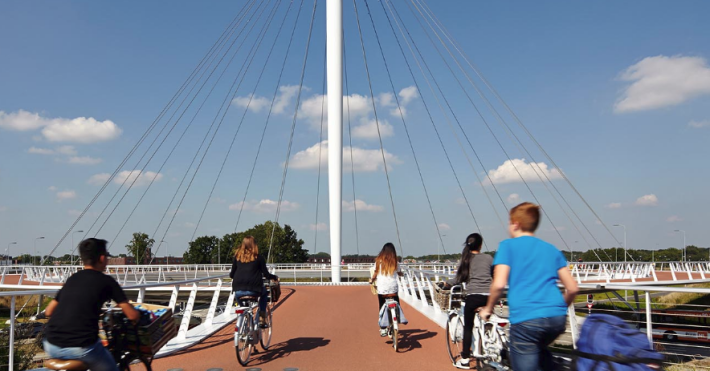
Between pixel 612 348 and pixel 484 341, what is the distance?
284 centimetres

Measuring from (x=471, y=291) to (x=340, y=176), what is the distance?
16.9 meters

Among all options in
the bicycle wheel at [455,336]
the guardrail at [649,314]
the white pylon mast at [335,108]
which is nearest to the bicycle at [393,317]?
the bicycle wheel at [455,336]

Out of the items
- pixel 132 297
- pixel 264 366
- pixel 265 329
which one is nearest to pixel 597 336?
pixel 264 366

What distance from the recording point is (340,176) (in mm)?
23031

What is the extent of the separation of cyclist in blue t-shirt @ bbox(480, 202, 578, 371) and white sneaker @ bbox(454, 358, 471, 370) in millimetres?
3100

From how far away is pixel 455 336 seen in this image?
6.83 metres

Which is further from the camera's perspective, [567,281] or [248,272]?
[248,272]

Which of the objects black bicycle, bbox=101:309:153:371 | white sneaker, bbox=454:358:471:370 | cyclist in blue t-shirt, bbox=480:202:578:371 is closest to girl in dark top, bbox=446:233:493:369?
white sneaker, bbox=454:358:471:370

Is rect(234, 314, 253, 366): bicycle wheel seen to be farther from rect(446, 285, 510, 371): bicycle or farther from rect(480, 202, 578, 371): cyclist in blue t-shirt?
rect(480, 202, 578, 371): cyclist in blue t-shirt

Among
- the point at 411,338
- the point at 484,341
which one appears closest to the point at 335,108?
the point at 411,338

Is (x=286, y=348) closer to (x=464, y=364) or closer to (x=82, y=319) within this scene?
(x=464, y=364)

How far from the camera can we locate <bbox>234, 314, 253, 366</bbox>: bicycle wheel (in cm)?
702

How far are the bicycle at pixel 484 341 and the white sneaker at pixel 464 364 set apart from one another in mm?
111

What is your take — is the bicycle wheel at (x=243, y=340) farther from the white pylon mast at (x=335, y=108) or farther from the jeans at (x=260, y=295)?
the white pylon mast at (x=335, y=108)
